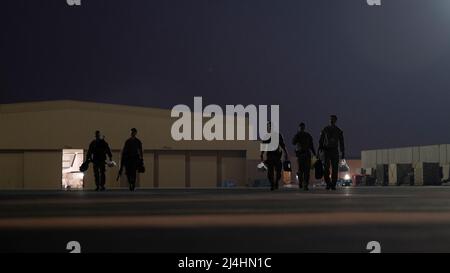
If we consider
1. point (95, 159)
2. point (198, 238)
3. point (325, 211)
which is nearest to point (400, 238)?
point (198, 238)

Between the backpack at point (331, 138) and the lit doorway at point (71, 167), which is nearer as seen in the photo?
the backpack at point (331, 138)

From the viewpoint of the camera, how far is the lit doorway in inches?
2315

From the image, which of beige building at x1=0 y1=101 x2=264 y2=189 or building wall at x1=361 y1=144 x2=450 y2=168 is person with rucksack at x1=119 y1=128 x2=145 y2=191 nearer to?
beige building at x1=0 y1=101 x2=264 y2=189

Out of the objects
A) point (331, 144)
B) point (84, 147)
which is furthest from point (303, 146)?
point (84, 147)

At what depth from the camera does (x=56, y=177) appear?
58438 mm

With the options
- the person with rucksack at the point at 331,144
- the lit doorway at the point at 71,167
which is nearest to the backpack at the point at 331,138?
the person with rucksack at the point at 331,144

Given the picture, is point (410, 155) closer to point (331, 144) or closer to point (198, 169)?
point (198, 169)

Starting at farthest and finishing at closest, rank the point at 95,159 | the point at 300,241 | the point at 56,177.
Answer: the point at 56,177 → the point at 95,159 → the point at 300,241

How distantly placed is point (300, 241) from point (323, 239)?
10.0 inches

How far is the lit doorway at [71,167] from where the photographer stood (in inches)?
2315

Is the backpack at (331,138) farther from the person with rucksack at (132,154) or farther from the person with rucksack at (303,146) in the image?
the person with rucksack at (132,154)

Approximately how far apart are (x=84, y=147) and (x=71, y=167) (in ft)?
6.35

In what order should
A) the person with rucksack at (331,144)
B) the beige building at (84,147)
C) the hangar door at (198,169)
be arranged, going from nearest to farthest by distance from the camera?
1. the person with rucksack at (331,144)
2. the beige building at (84,147)
3. the hangar door at (198,169)
